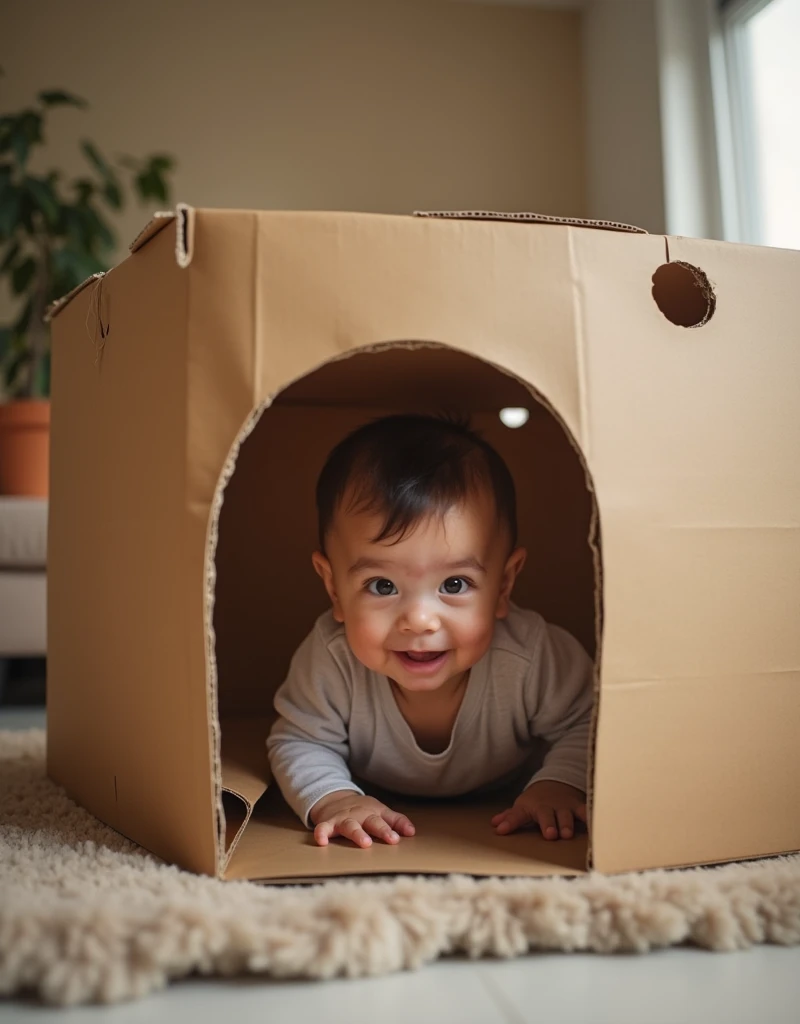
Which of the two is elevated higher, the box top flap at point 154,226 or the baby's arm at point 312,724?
the box top flap at point 154,226

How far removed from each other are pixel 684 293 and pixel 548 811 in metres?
0.42

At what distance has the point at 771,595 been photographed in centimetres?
67

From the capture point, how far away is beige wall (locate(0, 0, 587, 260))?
7.97ft

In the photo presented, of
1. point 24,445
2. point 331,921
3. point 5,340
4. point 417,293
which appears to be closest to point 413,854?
point 331,921

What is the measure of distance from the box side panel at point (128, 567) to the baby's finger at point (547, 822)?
253 mm

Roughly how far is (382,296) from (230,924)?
0.39 meters

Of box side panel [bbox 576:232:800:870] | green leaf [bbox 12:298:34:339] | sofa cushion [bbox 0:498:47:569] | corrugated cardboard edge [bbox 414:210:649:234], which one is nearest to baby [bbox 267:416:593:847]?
box side panel [bbox 576:232:800:870]

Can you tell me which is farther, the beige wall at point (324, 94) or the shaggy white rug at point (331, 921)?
the beige wall at point (324, 94)

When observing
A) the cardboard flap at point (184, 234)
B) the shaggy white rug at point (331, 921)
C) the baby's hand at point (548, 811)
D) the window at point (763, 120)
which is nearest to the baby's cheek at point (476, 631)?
the baby's hand at point (548, 811)

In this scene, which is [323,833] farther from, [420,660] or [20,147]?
[20,147]

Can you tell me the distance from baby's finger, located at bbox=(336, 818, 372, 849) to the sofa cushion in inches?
43.2

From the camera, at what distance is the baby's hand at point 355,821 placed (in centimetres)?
69

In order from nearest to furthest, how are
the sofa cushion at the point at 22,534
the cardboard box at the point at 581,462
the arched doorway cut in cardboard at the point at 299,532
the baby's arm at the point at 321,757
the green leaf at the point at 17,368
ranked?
the cardboard box at the point at 581,462 < the baby's arm at the point at 321,757 < the arched doorway cut in cardboard at the point at 299,532 < the sofa cushion at the point at 22,534 < the green leaf at the point at 17,368

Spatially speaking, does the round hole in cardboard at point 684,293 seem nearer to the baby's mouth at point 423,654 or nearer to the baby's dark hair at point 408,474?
the baby's dark hair at point 408,474
